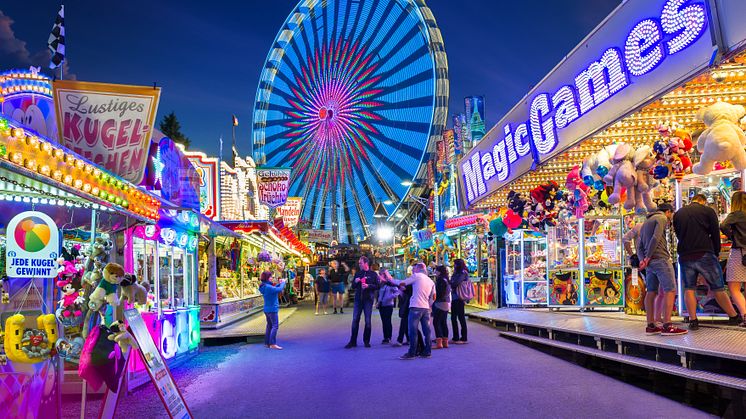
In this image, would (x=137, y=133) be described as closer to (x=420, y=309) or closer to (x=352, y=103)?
(x=420, y=309)

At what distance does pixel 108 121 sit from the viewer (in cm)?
727

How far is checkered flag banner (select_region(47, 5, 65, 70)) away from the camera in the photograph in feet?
26.1

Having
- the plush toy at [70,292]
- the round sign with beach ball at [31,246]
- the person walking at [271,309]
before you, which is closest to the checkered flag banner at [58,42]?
the plush toy at [70,292]

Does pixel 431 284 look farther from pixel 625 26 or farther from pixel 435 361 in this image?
pixel 625 26

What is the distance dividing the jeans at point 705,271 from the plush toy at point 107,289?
5.44 m

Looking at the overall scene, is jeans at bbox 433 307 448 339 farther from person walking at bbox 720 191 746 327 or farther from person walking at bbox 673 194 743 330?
person walking at bbox 720 191 746 327

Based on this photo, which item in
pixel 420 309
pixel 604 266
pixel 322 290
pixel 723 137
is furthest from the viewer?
pixel 322 290

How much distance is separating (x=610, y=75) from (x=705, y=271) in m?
2.51

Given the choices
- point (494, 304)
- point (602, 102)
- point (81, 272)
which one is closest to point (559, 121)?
point (602, 102)

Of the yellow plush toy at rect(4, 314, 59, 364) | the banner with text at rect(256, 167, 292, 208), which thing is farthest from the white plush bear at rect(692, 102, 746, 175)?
the banner with text at rect(256, 167, 292, 208)

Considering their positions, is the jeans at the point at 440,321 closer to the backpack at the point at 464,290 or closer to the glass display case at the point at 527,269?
the backpack at the point at 464,290

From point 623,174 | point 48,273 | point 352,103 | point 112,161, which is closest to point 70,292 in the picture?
point 48,273

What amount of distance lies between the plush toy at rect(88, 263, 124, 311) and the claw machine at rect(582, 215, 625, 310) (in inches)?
340

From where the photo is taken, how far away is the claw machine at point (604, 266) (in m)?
12.1
